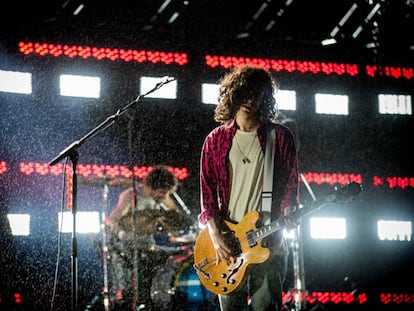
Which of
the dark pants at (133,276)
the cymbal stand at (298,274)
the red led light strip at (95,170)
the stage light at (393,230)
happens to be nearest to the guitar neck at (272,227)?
the cymbal stand at (298,274)

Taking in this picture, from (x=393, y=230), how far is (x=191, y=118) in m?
3.34

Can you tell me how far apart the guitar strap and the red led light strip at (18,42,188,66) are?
4.51 meters

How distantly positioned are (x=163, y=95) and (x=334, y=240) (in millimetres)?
3099

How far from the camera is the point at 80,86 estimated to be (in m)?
7.62

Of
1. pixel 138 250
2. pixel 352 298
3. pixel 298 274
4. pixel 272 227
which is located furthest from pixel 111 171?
pixel 272 227

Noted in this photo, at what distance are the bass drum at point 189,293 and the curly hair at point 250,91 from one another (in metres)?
3.06

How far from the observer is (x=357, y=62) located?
8.57 meters

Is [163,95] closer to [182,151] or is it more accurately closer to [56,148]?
[182,151]

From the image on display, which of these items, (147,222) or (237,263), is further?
(147,222)

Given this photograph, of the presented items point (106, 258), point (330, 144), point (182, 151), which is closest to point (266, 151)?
point (106, 258)

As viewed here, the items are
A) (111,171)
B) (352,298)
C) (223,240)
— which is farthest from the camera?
(352,298)

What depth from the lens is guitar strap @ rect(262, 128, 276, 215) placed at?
3.47 metres

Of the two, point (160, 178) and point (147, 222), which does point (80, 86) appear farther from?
point (147, 222)

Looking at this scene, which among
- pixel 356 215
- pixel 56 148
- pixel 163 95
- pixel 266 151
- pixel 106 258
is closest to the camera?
pixel 266 151
